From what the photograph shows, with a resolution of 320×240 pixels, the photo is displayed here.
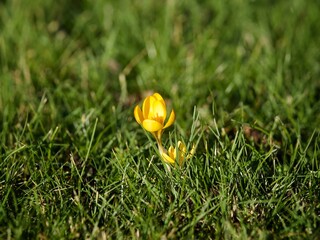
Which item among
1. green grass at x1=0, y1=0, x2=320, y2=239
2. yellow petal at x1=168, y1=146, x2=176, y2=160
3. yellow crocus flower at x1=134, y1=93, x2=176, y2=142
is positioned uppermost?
yellow crocus flower at x1=134, y1=93, x2=176, y2=142

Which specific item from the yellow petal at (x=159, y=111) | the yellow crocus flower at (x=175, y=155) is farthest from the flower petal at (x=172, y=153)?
the yellow petal at (x=159, y=111)

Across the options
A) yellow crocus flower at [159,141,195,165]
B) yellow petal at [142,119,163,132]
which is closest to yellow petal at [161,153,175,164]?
yellow crocus flower at [159,141,195,165]

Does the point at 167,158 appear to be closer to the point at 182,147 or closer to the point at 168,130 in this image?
the point at 182,147

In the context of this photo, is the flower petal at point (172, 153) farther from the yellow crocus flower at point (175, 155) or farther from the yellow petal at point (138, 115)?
the yellow petal at point (138, 115)

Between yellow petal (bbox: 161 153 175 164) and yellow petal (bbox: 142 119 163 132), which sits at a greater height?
yellow petal (bbox: 142 119 163 132)

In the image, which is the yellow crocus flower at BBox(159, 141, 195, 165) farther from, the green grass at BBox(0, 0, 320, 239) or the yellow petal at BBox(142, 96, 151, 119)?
the yellow petal at BBox(142, 96, 151, 119)

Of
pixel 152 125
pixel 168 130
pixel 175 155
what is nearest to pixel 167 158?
pixel 175 155
